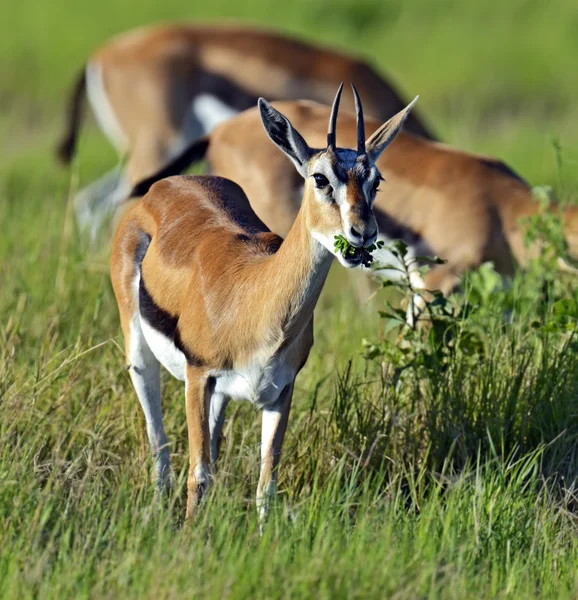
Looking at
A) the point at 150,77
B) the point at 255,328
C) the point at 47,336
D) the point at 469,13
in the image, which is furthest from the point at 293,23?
the point at 255,328

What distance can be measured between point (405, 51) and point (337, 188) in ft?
39.4

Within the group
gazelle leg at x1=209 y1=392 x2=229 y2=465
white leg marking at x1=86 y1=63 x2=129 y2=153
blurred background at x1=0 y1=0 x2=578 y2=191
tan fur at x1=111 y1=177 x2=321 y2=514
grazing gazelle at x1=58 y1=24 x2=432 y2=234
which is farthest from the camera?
blurred background at x1=0 y1=0 x2=578 y2=191

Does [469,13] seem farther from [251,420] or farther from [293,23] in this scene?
[251,420]

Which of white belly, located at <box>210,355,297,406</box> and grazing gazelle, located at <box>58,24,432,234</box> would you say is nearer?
white belly, located at <box>210,355,297,406</box>

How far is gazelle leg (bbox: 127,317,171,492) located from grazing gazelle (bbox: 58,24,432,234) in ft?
13.3

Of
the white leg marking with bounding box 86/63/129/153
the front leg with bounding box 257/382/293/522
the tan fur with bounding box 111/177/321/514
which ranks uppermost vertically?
the tan fur with bounding box 111/177/321/514

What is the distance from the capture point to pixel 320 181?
3.42 meters

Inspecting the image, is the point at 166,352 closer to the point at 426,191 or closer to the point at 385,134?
the point at 385,134

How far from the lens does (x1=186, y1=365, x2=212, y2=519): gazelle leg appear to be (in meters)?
3.79

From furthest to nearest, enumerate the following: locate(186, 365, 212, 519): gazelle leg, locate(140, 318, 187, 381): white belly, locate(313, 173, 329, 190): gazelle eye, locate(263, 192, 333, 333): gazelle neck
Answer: locate(140, 318, 187, 381): white belly
locate(186, 365, 212, 519): gazelle leg
locate(263, 192, 333, 333): gazelle neck
locate(313, 173, 329, 190): gazelle eye

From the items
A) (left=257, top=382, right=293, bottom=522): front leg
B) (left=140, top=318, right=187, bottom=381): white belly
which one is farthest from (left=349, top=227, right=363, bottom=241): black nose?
(left=140, top=318, right=187, bottom=381): white belly

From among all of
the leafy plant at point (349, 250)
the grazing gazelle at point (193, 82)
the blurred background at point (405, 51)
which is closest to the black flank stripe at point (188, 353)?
the leafy plant at point (349, 250)

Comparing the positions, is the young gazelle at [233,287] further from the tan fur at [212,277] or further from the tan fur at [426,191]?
the tan fur at [426,191]

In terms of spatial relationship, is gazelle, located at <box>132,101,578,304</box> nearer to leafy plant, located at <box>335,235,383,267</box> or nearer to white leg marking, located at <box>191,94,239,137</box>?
white leg marking, located at <box>191,94,239,137</box>
